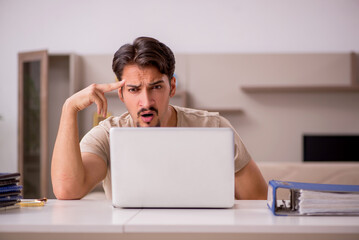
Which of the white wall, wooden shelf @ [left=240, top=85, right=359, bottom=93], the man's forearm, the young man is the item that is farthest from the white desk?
the white wall

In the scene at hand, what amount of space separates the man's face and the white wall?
290 centimetres

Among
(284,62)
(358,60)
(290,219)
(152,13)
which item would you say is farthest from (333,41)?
(290,219)

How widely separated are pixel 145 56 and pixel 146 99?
182 mm

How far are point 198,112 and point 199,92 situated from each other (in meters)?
2.66

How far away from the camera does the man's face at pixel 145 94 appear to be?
172cm

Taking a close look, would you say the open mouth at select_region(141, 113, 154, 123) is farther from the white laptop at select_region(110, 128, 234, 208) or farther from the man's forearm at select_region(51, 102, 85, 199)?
the white laptop at select_region(110, 128, 234, 208)

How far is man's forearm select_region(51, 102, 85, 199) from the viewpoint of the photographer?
55.2 inches

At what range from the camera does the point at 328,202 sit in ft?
3.37

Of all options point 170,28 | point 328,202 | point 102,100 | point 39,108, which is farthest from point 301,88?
point 328,202

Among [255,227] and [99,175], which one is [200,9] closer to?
[99,175]

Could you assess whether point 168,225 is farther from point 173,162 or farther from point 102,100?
point 102,100

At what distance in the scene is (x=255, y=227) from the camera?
864mm

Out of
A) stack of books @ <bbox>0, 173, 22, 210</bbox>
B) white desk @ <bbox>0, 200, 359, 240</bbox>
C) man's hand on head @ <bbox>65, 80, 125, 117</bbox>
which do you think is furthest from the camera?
man's hand on head @ <bbox>65, 80, 125, 117</bbox>

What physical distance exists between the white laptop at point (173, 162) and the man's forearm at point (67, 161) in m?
0.37
